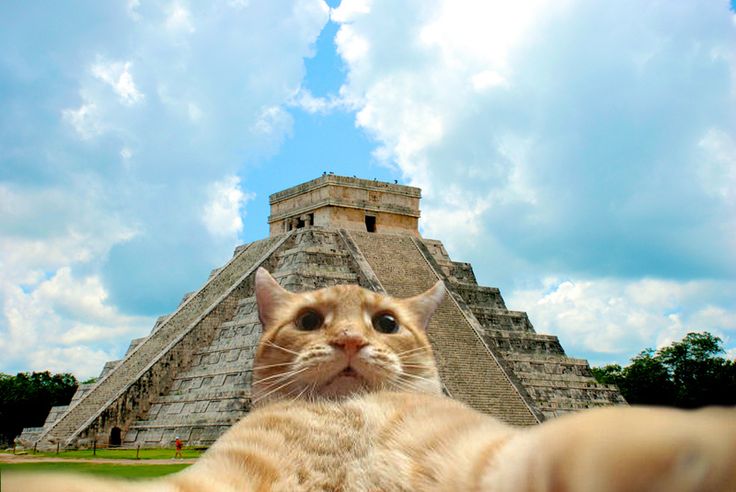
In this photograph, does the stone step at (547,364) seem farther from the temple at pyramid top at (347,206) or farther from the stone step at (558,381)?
the temple at pyramid top at (347,206)

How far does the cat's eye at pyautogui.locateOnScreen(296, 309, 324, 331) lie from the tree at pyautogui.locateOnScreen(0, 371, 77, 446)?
145 feet

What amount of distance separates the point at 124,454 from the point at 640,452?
1985 centimetres

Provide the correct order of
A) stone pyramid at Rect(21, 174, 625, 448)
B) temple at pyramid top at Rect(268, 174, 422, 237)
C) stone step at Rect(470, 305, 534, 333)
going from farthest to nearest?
1. temple at pyramid top at Rect(268, 174, 422, 237)
2. stone step at Rect(470, 305, 534, 333)
3. stone pyramid at Rect(21, 174, 625, 448)

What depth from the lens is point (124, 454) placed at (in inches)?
764

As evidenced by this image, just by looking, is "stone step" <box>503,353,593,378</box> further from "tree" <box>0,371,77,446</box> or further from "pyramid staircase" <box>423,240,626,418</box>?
"tree" <box>0,371,77,446</box>

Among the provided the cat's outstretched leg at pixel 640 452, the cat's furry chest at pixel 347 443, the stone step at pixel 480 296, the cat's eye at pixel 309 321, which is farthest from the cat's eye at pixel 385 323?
the stone step at pixel 480 296

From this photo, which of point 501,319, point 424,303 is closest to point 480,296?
point 501,319

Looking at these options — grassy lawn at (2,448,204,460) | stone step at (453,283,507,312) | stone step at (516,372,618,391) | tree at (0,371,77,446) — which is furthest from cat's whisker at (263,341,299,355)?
tree at (0,371,77,446)

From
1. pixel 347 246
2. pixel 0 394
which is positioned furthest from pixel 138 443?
pixel 0 394

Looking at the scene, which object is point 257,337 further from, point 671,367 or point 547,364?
point 671,367

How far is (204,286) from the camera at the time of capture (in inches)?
1248

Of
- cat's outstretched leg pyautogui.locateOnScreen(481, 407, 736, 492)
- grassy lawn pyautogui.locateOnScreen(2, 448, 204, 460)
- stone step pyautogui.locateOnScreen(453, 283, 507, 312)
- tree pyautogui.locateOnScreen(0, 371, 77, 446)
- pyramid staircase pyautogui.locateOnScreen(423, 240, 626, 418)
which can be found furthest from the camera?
tree pyautogui.locateOnScreen(0, 371, 77, 446)

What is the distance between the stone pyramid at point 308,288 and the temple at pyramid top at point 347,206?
5 cm

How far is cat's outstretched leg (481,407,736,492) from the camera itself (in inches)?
45.4
